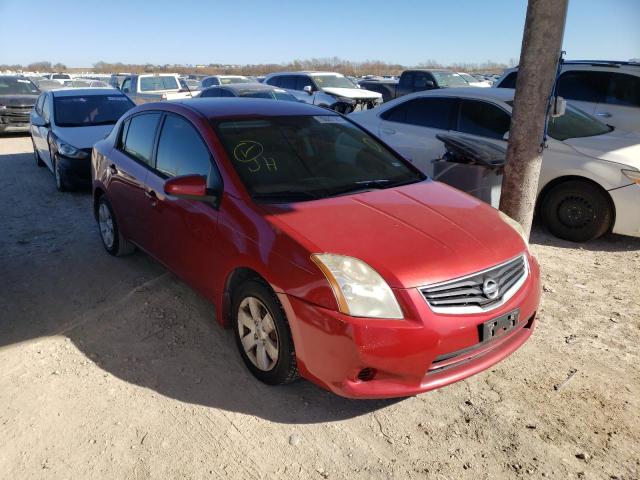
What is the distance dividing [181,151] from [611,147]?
449cm

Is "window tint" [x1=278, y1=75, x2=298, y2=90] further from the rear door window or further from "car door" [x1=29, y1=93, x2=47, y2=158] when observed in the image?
the rear door window

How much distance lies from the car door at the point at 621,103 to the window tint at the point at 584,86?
9 centimetres

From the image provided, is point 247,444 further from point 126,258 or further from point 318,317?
point 126,258

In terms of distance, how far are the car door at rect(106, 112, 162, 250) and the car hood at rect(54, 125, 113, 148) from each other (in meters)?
3.32

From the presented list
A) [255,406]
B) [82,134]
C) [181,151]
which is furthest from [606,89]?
[82,134]

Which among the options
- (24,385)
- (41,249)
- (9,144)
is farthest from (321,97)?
(24,385)

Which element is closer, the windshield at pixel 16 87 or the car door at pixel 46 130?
the car door at pixel 46 130

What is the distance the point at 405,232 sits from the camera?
2.82 m

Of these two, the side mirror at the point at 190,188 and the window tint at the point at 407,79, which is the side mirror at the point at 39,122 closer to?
the side mirror at the point at 190,188

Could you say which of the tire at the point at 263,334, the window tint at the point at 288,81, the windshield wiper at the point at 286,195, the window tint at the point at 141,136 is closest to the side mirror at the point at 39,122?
the window tint at the point at 141,136

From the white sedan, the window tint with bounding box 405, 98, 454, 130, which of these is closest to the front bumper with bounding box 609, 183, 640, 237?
the white sedan

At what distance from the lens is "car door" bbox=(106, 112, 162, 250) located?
4.10 meters

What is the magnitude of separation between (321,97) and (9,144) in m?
8.26

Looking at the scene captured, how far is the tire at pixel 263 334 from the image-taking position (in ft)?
8.96
